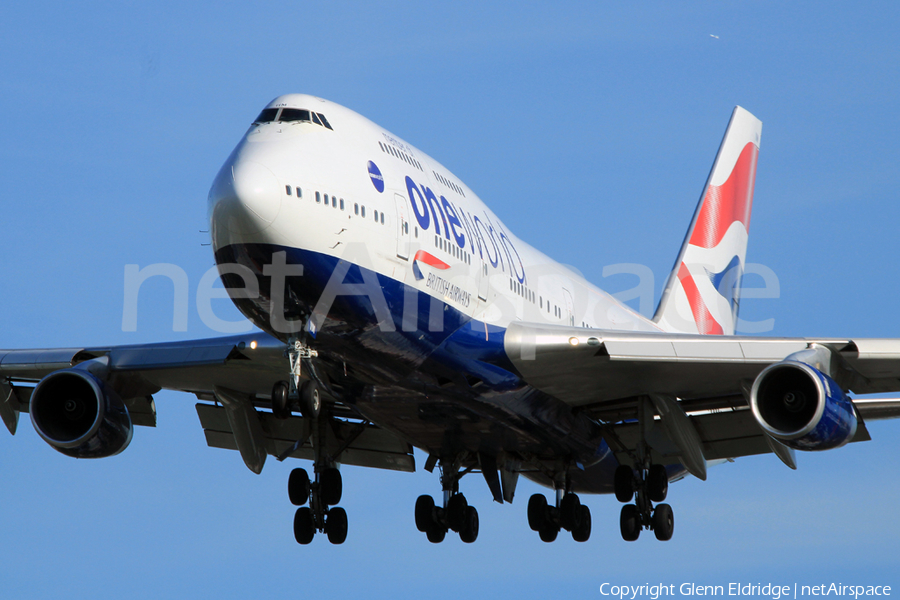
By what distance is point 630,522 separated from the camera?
25.2m

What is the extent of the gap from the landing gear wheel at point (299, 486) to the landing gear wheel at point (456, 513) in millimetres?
3258

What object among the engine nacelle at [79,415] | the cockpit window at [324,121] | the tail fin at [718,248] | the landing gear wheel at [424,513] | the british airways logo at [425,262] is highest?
the tail fin at [718,248]

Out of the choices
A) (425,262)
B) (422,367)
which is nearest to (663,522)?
(422,367)

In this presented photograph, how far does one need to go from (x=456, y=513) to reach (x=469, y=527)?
1.53ft

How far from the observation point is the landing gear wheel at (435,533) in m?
26.1

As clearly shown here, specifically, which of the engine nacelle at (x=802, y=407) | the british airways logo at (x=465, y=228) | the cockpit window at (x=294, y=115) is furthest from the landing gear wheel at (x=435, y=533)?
the cockpit window at (x=294, y=115)

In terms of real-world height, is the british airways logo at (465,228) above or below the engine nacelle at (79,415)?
above

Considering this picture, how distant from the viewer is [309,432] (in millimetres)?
25766

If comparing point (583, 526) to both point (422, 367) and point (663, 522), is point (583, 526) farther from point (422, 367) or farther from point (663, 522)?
point (422, 367)

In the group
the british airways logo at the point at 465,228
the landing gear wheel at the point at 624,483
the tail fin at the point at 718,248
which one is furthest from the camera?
the tail fin at the point at 718,248

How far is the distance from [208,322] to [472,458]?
27.2 ft

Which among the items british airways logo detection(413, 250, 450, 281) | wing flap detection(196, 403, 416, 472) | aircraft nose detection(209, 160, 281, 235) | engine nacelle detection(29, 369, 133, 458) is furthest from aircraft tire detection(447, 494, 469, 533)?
aircraft nose detection(209, 160, 281, 235)

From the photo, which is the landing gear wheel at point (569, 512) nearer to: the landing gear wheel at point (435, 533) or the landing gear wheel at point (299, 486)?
the landing gear wheel at point (435, 533)

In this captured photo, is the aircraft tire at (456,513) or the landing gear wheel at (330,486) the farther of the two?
the aircraft tire at (456,513)
